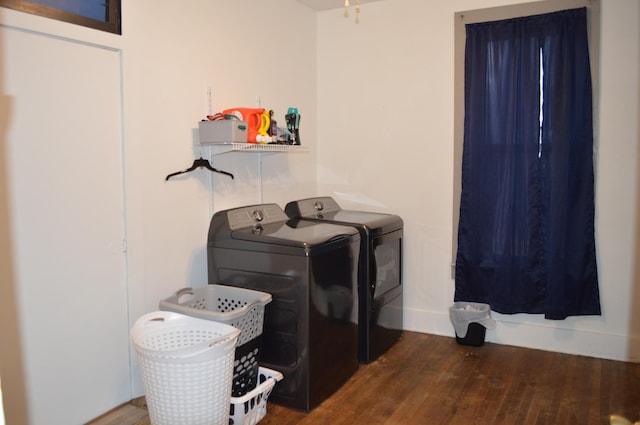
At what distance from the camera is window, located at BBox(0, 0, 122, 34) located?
81.3 inches

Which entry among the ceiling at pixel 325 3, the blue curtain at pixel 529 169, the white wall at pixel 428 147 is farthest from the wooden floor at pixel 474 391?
the ceiling at pixel 325 3

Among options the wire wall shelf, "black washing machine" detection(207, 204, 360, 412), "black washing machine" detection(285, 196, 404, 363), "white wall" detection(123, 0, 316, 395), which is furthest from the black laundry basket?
the wire wall shelf

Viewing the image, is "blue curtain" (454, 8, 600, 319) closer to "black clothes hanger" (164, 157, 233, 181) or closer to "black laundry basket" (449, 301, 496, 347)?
"black laundry basket" (449, 301, 496, 347)

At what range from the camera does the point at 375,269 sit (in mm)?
3291

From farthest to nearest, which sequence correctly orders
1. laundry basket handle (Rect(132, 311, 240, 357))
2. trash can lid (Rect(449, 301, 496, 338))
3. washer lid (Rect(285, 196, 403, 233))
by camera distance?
trash can lid (Rect(449, 301, 496, 338)), washer lid (Rect(285, 196, 403, 233)), laundry basket handle (Rect(132, 311, 240, 357))

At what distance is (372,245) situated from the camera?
325 centimetres

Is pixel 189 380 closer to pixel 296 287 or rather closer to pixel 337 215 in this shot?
pixel 296 287

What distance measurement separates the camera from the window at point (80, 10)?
2064 mm

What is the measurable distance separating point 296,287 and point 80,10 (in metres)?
1.65

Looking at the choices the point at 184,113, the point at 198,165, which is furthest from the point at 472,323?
the point at 184,113

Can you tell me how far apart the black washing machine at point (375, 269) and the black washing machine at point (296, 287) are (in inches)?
9.8

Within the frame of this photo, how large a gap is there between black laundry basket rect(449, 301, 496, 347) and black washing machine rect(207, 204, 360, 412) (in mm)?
1017

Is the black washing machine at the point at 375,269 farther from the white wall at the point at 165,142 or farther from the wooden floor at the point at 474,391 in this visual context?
Answer: the white wall at the point at 165,142

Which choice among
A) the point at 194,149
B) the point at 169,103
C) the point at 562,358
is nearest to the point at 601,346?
the point at 562,358
